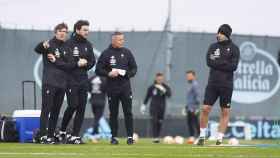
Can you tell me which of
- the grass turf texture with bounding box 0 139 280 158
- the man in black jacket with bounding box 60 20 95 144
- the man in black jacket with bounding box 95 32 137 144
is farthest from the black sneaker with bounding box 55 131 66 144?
the grass turf texture with bounding box 0 139 280 158

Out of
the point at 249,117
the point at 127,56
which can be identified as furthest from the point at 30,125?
the point at 249,117

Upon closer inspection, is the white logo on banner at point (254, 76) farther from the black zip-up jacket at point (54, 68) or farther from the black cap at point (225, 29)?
the black zip-up jacket at point (54, 68)

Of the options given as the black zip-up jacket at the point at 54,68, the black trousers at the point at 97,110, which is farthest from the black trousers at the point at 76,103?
the black trousers at the point at 97,110

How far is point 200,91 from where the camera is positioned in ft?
92.8

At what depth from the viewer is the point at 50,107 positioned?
18828mm

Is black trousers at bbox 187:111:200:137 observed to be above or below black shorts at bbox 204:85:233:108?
below

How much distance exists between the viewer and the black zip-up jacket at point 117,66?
19500 millimetres

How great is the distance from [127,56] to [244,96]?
Answer: 9.88 m

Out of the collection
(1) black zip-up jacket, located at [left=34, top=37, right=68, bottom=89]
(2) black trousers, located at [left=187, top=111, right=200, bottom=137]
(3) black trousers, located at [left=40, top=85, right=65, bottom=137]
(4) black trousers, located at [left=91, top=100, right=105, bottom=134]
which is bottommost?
(2) black trousers, located at [left=187, top=111, right=200, bottom=137]

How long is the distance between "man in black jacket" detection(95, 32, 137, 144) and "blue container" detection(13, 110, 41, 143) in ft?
5.04

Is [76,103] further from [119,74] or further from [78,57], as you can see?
[119,74]

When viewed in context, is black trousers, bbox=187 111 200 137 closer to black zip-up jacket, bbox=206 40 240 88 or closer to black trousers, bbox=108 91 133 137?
black trousers, bbox=108 91 133 137

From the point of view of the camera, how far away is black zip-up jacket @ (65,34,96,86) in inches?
749

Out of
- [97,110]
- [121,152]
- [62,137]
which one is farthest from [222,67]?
[97,110]
